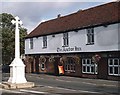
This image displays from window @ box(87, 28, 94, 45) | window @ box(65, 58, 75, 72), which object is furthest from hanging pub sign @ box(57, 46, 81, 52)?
window @ box(87, 28, 94, 45)

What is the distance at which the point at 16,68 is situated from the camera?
19484mm

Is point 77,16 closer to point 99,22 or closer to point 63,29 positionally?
point 63,29

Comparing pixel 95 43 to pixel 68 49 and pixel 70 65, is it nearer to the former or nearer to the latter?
pixel 68 49

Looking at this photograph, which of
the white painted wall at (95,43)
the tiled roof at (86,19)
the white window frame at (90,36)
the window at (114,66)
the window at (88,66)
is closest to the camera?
the window at (114,66)

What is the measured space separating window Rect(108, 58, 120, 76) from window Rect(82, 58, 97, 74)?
1.92 metres

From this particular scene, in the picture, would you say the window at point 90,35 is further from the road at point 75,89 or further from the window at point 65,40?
the road at point 75,89

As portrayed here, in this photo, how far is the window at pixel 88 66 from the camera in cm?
2853

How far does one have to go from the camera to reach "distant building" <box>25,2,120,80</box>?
87.5 ft

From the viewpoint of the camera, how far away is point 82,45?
3017 centimetres

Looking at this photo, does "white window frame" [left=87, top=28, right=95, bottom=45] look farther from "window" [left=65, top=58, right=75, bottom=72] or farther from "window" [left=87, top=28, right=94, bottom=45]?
"window" [left=65, top=58, right=75, bottom=72]

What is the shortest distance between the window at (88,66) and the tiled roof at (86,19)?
350 centimetres

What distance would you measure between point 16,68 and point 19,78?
0.69 meters

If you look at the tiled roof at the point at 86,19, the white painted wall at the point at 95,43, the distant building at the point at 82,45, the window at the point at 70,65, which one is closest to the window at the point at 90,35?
the distant building at the point at 82,45

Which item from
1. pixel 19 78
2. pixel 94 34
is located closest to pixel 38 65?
pixel 94 34
